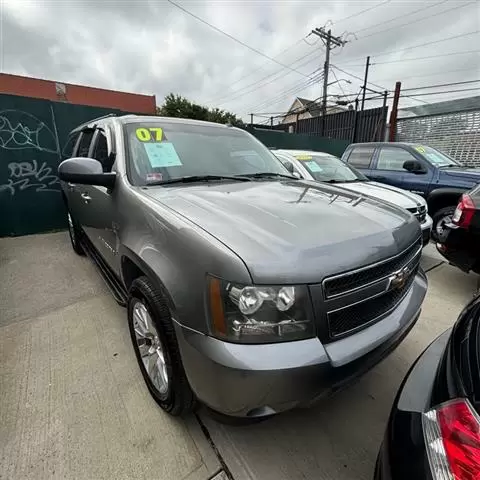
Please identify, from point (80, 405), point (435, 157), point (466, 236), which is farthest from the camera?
point (435, 157)

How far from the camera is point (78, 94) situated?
83.1 ft

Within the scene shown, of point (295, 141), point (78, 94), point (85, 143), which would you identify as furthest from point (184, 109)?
point (85, 143)

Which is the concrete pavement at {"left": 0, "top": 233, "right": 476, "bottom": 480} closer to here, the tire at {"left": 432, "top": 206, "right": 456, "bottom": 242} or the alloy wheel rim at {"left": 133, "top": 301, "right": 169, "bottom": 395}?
the alloy wheel rim at {"left": 133, "top": 301, "right": 169, "bottom": 395}

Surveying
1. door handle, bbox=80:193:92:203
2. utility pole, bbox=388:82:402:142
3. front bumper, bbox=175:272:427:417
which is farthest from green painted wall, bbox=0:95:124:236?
utility pole, bbox=388:82:402:142

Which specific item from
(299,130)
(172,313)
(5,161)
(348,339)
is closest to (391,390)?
(348,339)

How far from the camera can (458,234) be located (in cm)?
323

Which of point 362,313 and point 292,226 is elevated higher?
point 292,226

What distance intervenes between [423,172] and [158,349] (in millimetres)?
5727

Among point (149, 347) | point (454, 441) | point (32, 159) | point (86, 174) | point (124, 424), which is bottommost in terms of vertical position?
point (124, 424)

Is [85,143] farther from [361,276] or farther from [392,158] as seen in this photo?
[392,158]

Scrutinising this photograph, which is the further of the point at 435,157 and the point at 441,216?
the point at 435,157

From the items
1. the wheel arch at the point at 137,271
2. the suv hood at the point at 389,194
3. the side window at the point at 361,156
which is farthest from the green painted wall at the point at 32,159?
the side window at the point at 361,156

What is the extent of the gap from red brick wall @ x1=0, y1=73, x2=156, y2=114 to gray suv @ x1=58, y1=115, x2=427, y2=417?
78.5 ft

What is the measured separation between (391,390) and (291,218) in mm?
1477
